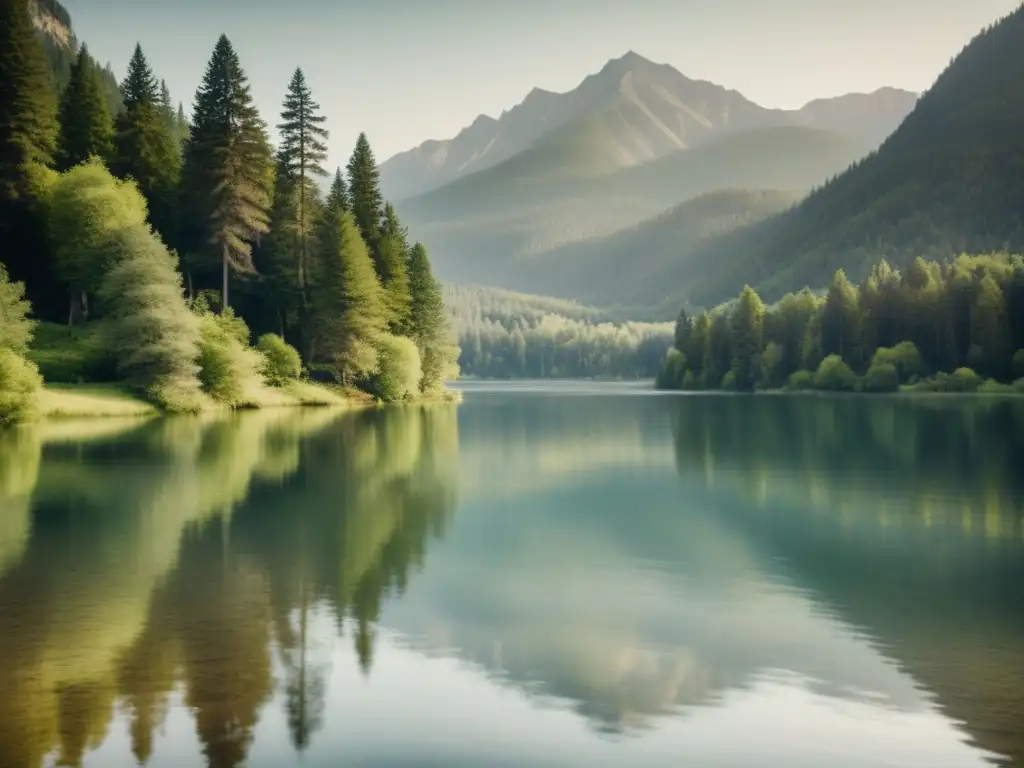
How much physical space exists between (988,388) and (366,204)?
8496 centimetres

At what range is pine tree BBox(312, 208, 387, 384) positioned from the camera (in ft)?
324

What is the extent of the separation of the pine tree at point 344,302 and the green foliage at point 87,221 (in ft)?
59.7

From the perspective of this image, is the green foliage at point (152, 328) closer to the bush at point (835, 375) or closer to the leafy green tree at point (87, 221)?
the leafy green tree at point (87, 221)

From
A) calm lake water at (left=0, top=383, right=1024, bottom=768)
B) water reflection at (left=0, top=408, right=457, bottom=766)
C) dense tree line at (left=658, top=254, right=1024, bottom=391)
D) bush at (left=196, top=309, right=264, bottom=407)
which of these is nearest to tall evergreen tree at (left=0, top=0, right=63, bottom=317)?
bush at (left=196, top=309, right=264, bottom=407)

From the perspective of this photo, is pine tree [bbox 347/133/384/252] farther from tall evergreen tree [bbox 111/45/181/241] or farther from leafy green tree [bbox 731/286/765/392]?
leafy green tree [bbox 731/286/765/392]

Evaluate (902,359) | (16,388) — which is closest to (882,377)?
(902,359)

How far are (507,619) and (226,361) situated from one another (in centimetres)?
6968

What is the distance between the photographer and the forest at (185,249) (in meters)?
79.4

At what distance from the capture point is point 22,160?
93562mm

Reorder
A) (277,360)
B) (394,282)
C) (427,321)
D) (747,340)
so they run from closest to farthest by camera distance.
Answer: (277,360)
(394,282)
(427,321)
(747,340)

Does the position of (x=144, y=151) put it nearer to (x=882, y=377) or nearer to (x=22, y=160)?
(x=22, y=160)

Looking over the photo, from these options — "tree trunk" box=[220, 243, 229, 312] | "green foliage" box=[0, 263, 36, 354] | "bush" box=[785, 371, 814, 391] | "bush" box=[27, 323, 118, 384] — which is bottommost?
"bush" box=[785, 371, 814, 391]

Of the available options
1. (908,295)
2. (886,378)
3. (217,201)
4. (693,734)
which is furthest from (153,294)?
(908,295)

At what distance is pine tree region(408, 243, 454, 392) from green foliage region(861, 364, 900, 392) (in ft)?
199
